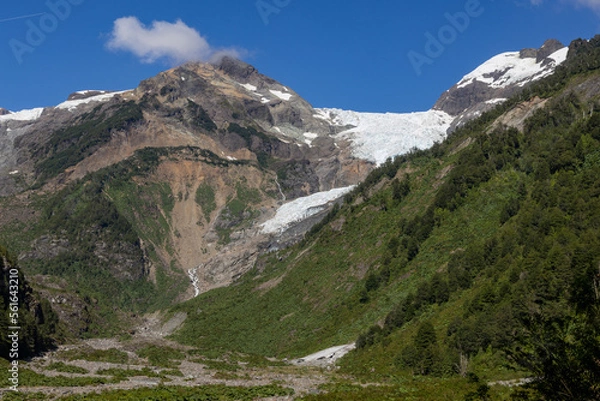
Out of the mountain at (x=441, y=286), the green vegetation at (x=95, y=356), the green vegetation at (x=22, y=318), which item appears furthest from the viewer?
the green vegetation at (x=95, y=356)

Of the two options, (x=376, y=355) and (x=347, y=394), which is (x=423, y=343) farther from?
(x=347, y=394)

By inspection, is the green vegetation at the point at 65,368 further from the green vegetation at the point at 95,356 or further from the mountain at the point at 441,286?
the green vegetation at the point at 95,356

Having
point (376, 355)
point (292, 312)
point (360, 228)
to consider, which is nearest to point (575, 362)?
point (376, 355)

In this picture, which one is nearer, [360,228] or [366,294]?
[366,294]

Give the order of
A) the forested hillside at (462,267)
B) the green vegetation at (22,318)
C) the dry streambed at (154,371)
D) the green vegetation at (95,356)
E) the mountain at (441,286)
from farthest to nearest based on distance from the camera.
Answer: the green vegetation at (95,356), the green vegetation at (22,318), the dry streambed at (154,371), the forested hillside at (462,267), the mountain at (441,286)

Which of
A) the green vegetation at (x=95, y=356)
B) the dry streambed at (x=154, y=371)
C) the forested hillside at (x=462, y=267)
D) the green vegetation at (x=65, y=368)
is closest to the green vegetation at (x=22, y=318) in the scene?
the dry streambed at (x=154, y=371)

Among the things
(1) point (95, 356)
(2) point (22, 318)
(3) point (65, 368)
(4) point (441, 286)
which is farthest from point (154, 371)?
(4) point (441, 286)

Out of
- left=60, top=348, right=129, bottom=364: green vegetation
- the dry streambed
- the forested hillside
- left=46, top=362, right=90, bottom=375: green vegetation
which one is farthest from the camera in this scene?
left=60, top=348, right=129, bottom=364: green vegetation

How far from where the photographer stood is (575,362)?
49.4ft

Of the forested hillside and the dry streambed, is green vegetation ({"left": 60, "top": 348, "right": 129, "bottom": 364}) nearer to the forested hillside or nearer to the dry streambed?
the dry streambed

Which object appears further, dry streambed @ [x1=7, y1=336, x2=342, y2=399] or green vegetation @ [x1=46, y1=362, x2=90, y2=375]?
green vegetation @ [x1=46, y1=362, x2=90, y2=375]

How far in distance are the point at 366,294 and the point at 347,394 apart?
54.4 m

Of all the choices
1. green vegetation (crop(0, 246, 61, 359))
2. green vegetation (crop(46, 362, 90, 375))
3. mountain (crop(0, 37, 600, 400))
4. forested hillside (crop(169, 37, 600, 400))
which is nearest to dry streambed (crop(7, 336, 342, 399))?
green vegetation (crop(46, 362, 90, 375))

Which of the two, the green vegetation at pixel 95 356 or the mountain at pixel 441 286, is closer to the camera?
the mountain at pixel 441 286
